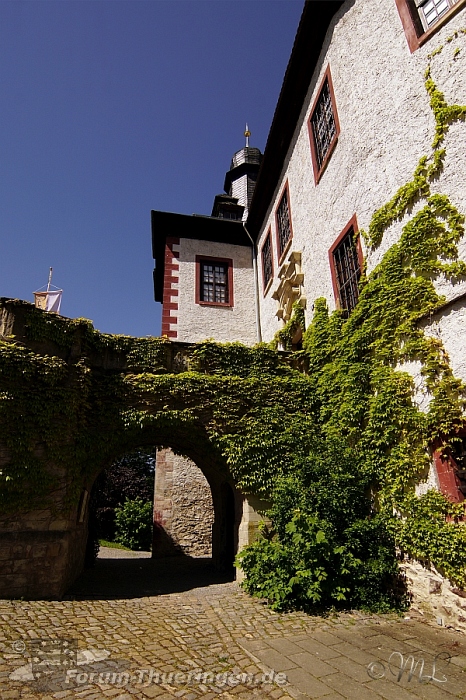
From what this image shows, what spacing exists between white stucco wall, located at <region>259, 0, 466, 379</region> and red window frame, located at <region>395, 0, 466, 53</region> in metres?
0.09

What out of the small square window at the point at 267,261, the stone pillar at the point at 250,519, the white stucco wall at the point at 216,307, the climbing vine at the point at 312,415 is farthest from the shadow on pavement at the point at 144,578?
the small square window at the point at 267,261

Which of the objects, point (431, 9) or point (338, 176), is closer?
point (431, 9)

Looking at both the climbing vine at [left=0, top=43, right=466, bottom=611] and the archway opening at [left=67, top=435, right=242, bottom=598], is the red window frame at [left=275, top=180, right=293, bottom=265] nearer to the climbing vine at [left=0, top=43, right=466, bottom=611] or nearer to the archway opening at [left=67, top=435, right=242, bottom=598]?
the climbing vine at [left=0, top=43, right=466, bottom=611]

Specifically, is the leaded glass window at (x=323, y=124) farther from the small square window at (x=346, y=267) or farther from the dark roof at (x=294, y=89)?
the small square window at (x=346, y=267)

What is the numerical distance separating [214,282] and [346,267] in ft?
26.4

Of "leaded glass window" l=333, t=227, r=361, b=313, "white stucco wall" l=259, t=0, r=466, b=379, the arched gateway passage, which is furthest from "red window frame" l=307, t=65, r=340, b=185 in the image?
the arched gateway passage

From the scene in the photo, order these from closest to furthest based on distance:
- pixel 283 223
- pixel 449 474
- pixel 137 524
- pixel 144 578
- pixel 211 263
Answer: pixel 449 474, pixel 144 578, pixel 283 223, pixel 211 263, pixel 137 524

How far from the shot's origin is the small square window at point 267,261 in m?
14.5

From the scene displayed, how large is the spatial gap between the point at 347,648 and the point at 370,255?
19.0 feet

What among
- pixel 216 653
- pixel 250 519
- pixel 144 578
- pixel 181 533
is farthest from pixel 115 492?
pixel 216 653

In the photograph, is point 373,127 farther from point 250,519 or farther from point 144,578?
point 144,578

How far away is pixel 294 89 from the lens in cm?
1134

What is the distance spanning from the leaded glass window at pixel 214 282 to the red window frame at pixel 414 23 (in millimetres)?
9845

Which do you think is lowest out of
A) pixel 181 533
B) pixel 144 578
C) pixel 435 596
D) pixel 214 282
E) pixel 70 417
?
pixel 144 578
